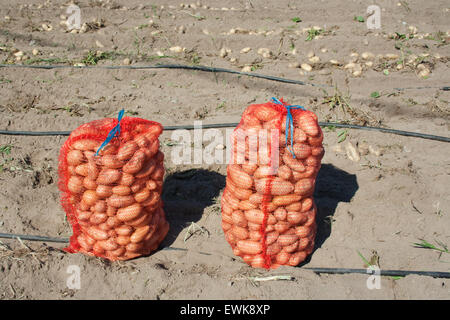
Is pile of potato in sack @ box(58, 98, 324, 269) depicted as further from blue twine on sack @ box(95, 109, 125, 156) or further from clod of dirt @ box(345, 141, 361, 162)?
clod of dirt @ box(345, 141, 361, 162)

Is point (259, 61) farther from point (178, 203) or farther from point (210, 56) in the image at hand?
point (178, 203)

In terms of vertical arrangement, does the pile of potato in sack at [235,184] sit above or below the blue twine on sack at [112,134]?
below

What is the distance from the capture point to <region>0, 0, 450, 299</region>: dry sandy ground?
2.46 meters

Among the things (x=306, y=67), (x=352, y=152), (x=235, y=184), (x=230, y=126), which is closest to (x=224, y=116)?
(x=230, y=126)

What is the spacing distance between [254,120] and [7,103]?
127 inches

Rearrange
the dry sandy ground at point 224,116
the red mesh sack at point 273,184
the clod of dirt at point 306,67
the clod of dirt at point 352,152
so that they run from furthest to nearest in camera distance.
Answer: the clod of dirt at point 306,67 < the clod of dirt at point 352,152 < the dry sandy ground at point 224,116 < the red mesh sack at point 273,184

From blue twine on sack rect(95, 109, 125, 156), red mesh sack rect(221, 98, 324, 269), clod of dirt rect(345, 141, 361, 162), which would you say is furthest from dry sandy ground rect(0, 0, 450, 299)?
blue twine on sack rect(95, 109, 125, 156)

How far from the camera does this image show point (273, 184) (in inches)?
92.4

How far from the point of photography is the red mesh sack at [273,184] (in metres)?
2.34

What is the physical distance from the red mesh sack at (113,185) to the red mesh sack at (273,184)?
0.46 metres

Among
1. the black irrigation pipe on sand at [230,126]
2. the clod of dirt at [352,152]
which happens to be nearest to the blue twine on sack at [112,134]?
the black irrigation pipe on sand at [230,126]

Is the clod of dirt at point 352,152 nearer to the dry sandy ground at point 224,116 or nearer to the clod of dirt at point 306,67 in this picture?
the dry sandy ground at point 224,116

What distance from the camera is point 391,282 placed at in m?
2.49

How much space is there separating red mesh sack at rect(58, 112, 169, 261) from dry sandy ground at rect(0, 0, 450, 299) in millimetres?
163
